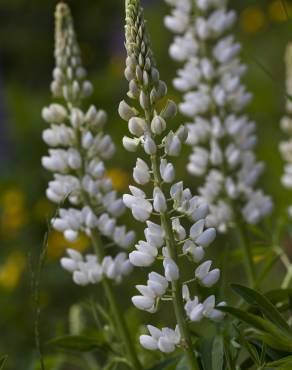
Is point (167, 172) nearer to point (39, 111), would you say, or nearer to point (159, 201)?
point (159, 201)

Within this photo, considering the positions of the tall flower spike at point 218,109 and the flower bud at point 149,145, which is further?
Answer: the tall flower spike at point 218,109

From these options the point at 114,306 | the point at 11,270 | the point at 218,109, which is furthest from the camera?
the point at 11,270

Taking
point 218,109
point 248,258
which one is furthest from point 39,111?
point 248,258

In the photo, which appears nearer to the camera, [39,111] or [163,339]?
[163,339]

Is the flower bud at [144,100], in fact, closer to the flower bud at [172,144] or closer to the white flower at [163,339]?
the flower bud at [172,144]

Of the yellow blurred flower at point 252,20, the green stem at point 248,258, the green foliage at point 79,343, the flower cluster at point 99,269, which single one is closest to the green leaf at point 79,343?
the green foliage at point 79,343

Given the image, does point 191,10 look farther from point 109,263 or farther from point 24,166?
point 24,166
